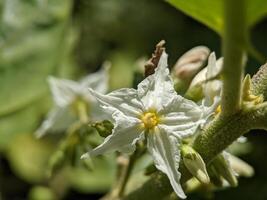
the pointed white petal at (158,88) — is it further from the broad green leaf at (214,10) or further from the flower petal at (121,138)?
the broad green leaf at (214,10)

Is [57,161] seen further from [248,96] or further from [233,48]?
[233,48]

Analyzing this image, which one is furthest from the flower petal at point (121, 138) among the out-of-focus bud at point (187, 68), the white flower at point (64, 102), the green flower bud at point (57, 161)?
the white flower at point (64, 102)

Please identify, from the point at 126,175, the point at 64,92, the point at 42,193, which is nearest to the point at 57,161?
the point at 126,175

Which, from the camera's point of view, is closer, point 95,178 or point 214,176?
point 214,176

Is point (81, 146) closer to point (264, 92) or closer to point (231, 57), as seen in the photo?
point (264, 92)

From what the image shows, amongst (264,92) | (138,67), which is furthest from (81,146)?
(264,92)

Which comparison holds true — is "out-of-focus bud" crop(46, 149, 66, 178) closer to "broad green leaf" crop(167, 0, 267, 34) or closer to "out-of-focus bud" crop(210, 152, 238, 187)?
"out-of-focus bud" crop(210, 152, 238, 187)
